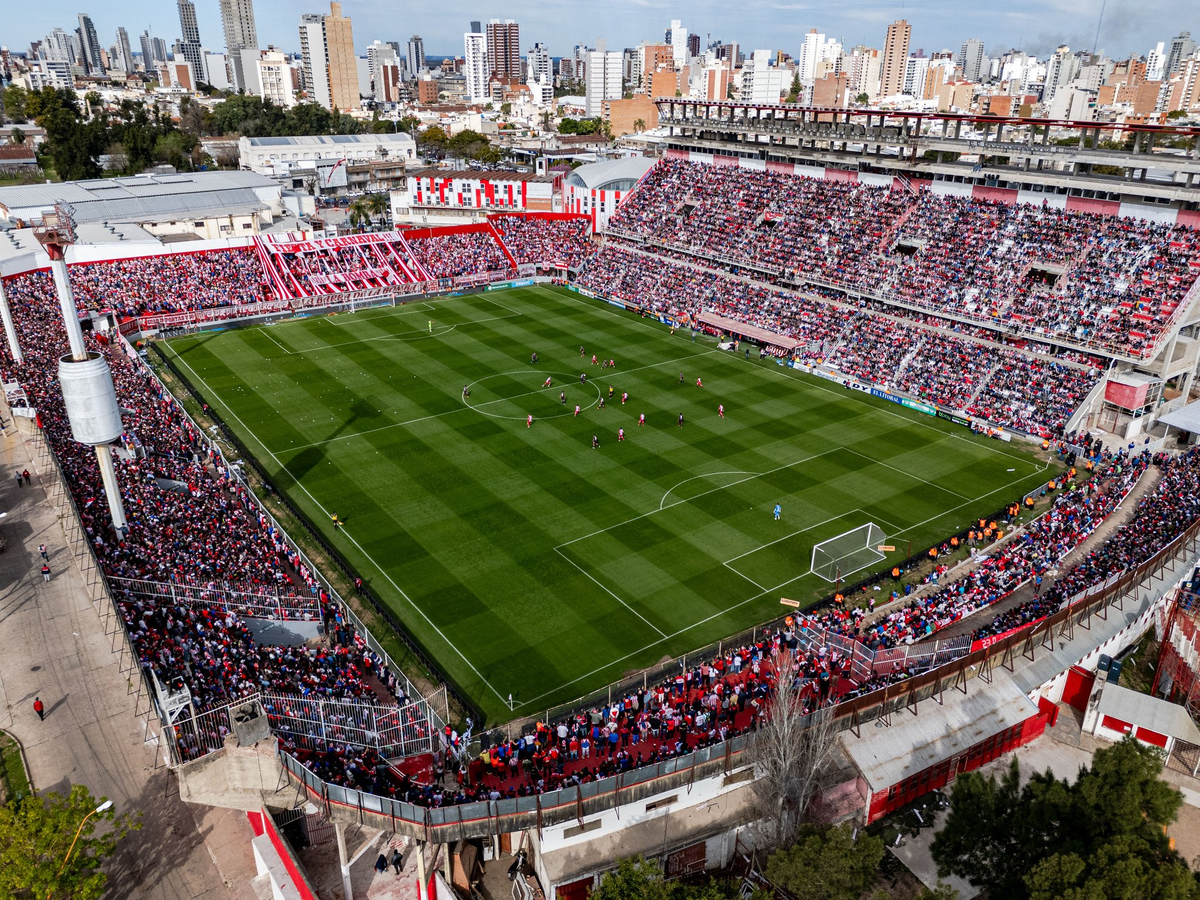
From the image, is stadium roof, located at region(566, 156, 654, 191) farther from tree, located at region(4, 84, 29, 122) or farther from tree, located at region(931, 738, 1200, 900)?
tree, located at region(4, 84, 29, 122)

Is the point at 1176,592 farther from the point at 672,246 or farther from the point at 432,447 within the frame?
the point at 672,246

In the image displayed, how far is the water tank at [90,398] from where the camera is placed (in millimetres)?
28141

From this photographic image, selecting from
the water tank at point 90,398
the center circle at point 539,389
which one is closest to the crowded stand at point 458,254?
the center circle at point 539,389

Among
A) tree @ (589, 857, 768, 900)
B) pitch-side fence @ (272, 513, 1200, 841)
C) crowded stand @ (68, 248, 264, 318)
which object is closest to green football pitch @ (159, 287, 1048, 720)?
crowded stand @ (68, 248, 264, 318)

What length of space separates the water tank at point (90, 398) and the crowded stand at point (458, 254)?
150 ft

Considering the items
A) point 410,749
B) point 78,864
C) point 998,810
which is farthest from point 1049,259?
point 78,864

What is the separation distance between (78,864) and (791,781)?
573 inches

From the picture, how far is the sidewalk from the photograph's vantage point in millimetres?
18688

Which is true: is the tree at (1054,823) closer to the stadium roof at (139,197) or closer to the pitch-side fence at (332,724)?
the pitch-side fence at (332,724)

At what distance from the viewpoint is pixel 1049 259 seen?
50.9 m

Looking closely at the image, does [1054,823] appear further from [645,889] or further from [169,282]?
[169,282]

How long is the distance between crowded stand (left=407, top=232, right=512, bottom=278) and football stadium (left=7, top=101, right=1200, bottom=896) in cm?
89

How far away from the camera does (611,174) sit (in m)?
79.1

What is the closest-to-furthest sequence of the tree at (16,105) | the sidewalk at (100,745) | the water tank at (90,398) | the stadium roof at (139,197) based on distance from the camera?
1. the sidewalk at (100,745)
2. the water tank at (90,398)
3. the stadium roof at (139,197)
4. the tree at (16,105)
